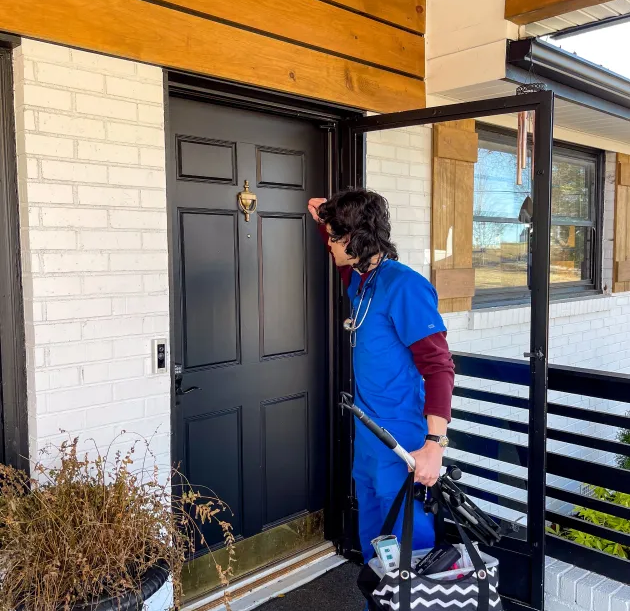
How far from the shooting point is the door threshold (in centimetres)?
281

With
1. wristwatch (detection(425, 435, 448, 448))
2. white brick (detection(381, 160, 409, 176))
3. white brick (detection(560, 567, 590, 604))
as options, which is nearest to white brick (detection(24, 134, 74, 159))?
wristwatch (detection(425, 435, 448, 448))

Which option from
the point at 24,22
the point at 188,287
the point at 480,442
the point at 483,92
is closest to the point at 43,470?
the point at 188,287

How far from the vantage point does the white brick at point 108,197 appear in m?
2.23

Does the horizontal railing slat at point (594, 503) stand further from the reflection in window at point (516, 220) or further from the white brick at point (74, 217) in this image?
the white brick at point (74, 217)

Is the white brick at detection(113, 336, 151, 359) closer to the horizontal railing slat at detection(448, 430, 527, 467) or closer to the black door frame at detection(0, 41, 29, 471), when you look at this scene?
the black door frame at detection(0, 41, 29, 471)

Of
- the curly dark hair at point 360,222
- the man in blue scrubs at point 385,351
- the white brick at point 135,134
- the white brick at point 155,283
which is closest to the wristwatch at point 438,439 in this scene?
the man in blue scrubs at point 385,351

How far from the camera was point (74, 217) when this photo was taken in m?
2.20

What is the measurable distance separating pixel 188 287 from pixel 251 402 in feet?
2.13

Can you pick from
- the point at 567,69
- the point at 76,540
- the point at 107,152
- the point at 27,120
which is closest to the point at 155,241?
the point at 107,152

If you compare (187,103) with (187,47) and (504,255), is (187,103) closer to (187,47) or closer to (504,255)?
(187,47)

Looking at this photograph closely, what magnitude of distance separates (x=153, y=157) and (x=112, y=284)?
50 cm

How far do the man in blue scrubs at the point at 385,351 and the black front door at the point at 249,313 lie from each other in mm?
739

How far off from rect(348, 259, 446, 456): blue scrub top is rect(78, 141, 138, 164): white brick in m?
1.00

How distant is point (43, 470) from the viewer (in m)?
2.01
